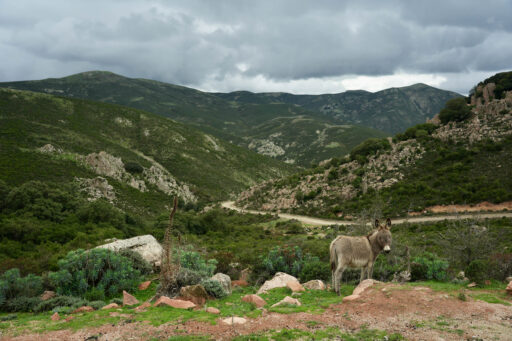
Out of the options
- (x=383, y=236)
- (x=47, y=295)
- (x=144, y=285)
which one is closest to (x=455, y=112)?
(x=383, y=236)

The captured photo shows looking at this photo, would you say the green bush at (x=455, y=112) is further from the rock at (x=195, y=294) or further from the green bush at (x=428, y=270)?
the rock at (x=195, y=294)

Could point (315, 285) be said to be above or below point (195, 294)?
below

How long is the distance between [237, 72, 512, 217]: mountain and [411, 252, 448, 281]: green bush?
20.2 m

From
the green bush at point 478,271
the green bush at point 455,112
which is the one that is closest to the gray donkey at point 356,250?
the green bush at point 478,271

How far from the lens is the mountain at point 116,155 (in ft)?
174

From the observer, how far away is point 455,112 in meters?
53.5

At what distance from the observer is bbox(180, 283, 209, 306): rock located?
9688 millimetres

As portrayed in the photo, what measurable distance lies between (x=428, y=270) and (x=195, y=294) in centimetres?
971

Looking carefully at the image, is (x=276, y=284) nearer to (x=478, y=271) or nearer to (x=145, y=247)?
(x=478, y=271)

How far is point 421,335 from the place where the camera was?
20.1 feet

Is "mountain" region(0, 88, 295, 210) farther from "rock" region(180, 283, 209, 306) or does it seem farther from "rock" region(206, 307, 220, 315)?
"rock" region(206, 307, 220, 315)

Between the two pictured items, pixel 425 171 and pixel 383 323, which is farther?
pixel 425 171

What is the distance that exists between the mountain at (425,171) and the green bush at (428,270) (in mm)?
20166

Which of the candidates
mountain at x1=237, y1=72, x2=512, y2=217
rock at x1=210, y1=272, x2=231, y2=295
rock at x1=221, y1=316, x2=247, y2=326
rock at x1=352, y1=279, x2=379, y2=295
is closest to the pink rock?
rock at x1=221, y1=316, x2=247, y2=326
